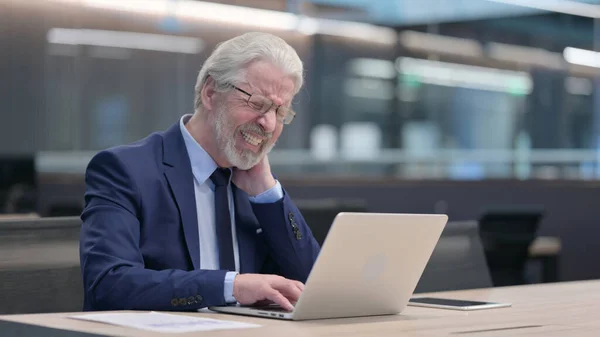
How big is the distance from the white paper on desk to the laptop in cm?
14

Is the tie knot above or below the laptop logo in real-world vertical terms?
above

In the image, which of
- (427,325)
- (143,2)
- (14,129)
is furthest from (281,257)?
(143,2)

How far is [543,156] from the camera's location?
884cm

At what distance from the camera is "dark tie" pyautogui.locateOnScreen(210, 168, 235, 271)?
7.75 feet

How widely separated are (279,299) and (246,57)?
711mm

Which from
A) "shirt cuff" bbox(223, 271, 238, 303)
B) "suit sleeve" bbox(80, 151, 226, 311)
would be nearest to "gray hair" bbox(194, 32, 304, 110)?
"suit sleeve" bbox(80, 151, 226, 311)

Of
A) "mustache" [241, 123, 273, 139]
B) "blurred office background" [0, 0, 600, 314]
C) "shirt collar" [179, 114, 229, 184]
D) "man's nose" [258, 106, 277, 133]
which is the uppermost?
"man's nose" [258, 106, 277, 133]

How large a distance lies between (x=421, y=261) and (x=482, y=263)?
1.03 metres

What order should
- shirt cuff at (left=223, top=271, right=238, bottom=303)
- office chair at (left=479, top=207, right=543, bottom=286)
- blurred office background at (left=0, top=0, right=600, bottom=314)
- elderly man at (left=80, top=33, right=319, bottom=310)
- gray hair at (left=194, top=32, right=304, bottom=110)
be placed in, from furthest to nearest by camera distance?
1. blurred office background at (left=0, top=0, right=600, bottom=314)
2. office chair at (left=479, top=207, right=543, bottom=286)
3. gray hair at (left=194, top=32, right=304, bottom=110)
4. elderly man at (left=80, top=33, right=319, bottom=310)
5. shirt cuff at (left=223, top=271, right=238, bottom=303)

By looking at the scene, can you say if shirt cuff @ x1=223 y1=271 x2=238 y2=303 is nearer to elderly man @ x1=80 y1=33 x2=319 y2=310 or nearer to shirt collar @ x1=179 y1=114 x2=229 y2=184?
elderly man @ x1=80 y1=33 x2=319 y2=310

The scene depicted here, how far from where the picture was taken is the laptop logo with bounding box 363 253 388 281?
1.85m

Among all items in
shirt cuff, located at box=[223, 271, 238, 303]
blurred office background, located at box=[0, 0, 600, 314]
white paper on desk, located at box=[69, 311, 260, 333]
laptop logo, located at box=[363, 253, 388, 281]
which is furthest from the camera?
Result: blurred office background, located at box=[0, 0, 600, 314]

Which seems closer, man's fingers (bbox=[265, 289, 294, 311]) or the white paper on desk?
the white paper on desk

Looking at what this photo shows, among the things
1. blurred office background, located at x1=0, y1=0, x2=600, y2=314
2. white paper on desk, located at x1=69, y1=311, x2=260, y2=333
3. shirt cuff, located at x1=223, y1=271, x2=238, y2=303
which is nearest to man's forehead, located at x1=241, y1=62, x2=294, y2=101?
shirt cuff, located at x1=223, y1=271, x2=238, y2=303
